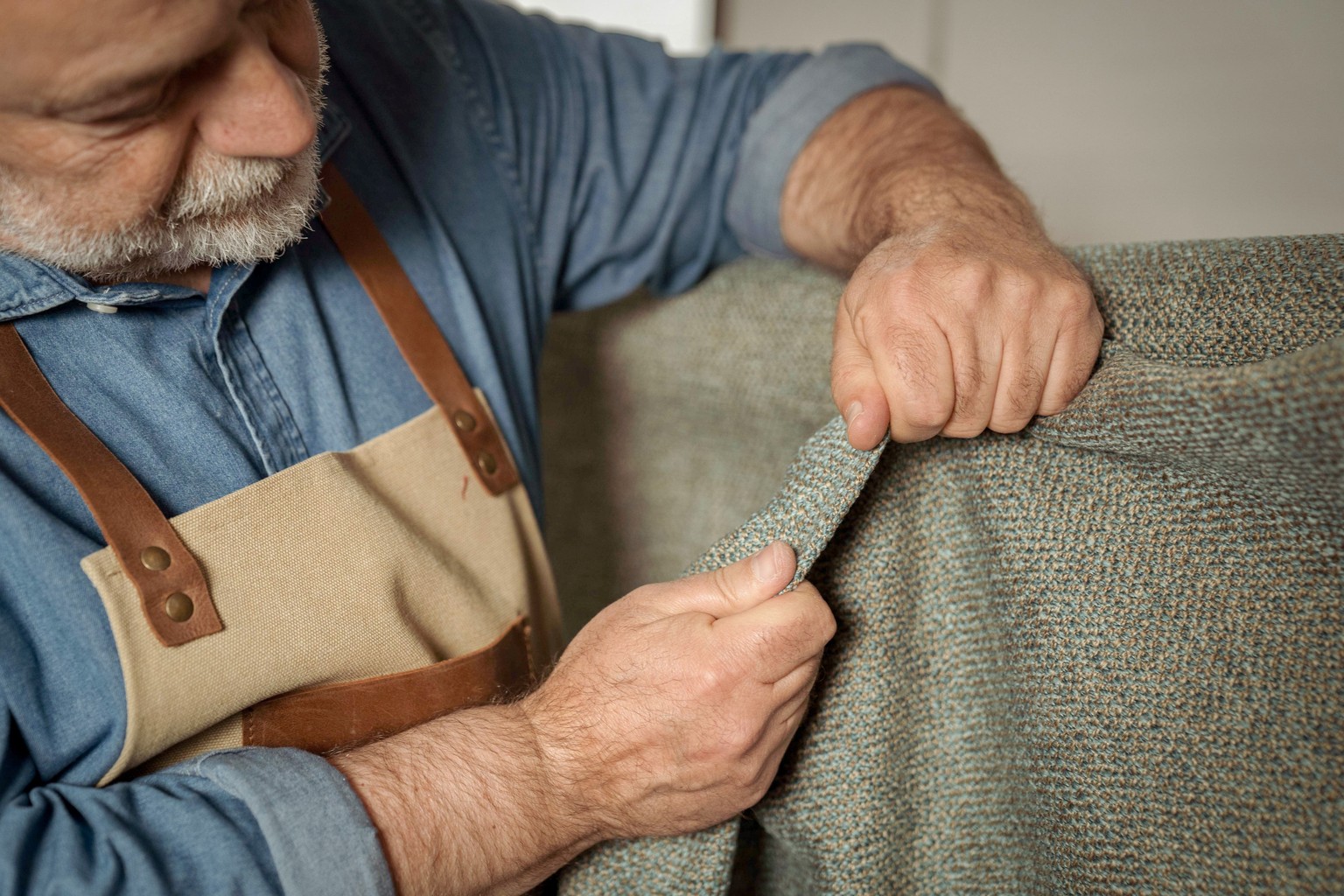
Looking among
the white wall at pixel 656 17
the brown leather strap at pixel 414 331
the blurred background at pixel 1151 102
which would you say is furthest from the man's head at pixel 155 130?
the white wall at pixel 656 17

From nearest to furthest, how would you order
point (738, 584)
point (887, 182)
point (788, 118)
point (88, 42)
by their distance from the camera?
1. point (88, 42)
2. point (738, 584)
3. point (887, 182)
4. point (788, 118)

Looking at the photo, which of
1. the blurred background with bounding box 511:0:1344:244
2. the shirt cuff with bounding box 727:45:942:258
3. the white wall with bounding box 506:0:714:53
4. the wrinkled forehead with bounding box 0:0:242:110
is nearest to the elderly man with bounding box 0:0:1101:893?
the wrinkled forehead with bounding box 0:0:242:110

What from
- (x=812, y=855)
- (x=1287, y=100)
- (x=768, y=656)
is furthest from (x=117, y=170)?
(x=1287, y=100)

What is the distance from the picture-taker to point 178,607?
0.56 meters

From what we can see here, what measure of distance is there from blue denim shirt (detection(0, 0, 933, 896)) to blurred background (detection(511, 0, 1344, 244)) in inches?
24.5

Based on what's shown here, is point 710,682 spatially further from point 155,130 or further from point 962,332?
point 155,130

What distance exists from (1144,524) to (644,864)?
379 millimetres

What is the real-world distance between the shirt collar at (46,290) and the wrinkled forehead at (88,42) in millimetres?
106

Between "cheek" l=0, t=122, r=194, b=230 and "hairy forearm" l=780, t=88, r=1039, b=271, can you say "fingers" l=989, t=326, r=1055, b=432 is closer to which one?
"hairy forearm" l=780, t=88, r=1039, b=271

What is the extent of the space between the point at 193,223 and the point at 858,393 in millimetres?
430

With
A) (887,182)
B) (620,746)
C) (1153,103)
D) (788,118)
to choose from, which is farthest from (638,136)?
(1153,103)

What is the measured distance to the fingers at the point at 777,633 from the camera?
55 centimetres

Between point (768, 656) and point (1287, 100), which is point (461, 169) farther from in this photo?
point (1287, 100)

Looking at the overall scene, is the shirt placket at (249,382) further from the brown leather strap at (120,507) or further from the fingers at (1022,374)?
the fingers at (1022,374)
